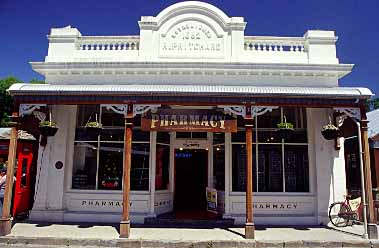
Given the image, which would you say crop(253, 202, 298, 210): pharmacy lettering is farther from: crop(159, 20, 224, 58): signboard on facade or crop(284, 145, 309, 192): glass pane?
crop(159, 20, 224, 58): signboard on facade

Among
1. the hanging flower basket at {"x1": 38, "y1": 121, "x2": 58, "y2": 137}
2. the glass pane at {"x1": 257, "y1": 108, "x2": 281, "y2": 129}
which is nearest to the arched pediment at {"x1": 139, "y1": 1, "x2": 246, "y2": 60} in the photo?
the glass pane at {"x1": 257, "y1": 108, "x2": 281, "y2": 129}

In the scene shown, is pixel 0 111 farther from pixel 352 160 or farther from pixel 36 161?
pixel 352 160

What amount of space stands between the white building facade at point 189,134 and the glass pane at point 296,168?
31 millimetres

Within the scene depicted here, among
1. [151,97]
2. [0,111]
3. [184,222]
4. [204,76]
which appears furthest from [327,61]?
[0,111]

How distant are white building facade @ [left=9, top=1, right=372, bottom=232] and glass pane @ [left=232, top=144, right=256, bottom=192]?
0.03 metres

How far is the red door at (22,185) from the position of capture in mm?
9656

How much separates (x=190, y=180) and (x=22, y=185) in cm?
558

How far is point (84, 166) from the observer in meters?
10.1

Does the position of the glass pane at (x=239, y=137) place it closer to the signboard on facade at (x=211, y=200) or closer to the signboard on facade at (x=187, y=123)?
the signboard on facade at (x=187, y=123)

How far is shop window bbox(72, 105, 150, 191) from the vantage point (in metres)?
10.0

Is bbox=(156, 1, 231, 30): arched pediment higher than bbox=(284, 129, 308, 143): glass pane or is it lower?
higher

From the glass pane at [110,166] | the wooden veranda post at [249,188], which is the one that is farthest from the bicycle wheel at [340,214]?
the glass pane at [110,166]

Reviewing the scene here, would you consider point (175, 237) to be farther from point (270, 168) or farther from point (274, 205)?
point (270, 168)

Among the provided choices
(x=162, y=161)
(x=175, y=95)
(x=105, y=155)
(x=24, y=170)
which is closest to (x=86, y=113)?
(x=105, y=155)
